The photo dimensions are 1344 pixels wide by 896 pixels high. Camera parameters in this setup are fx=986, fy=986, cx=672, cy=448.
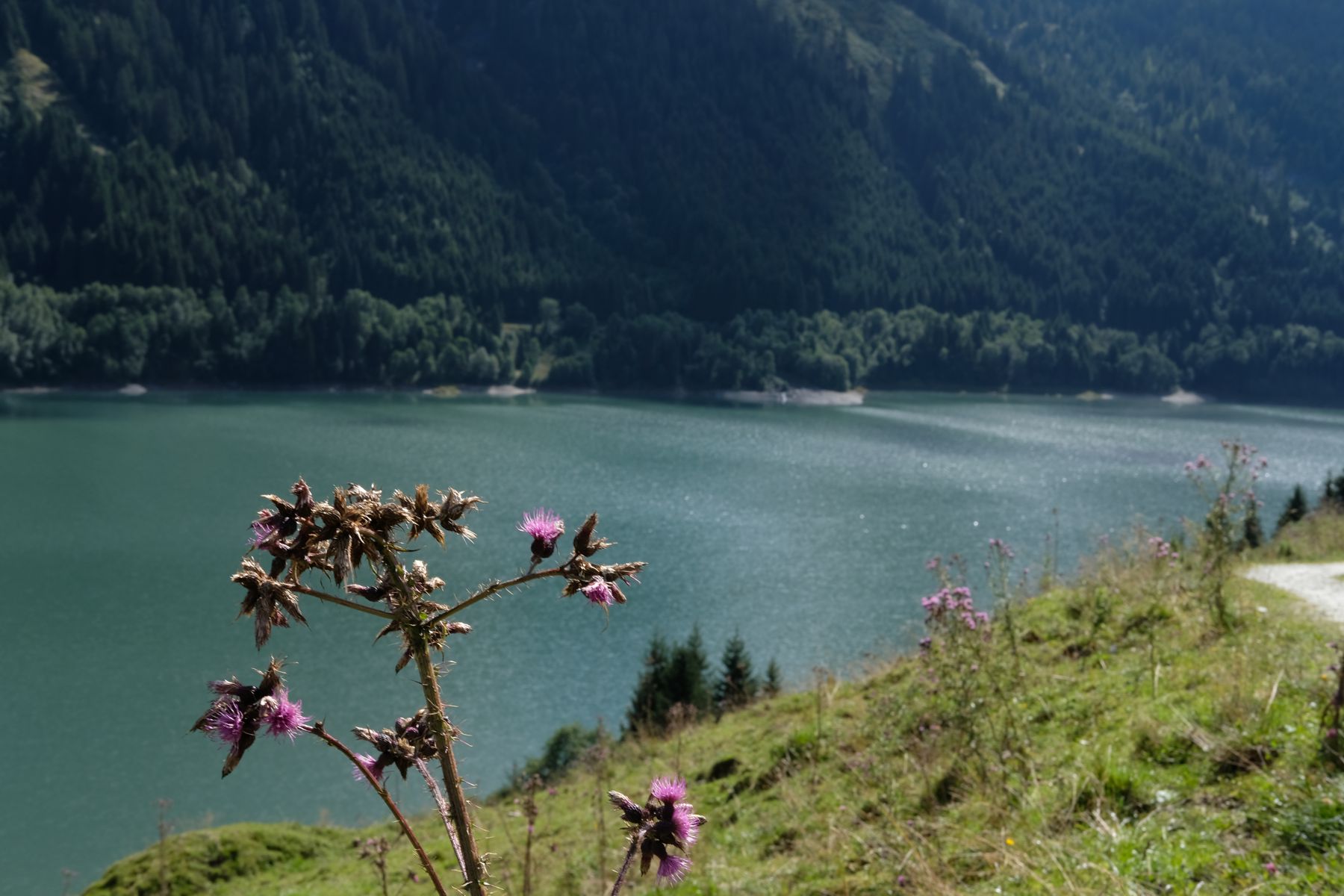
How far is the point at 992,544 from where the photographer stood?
8.03 meters

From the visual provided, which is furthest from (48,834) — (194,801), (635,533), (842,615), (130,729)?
(635,533)

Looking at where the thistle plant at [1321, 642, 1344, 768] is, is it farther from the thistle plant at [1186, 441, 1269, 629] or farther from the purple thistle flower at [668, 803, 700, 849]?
the purple thistle flower at [668, 803, 700, 849]

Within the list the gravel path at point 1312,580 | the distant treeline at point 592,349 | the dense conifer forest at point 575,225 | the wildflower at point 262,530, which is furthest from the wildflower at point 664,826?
the dense conifer forest at point 575,225

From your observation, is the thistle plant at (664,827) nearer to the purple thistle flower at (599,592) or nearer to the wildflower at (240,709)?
the purple thistle flower at (599,592)

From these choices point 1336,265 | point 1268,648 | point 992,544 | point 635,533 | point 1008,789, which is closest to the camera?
point 1008,789

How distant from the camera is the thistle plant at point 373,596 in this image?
1260 mm

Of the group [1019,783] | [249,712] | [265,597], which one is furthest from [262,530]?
[1019,783]

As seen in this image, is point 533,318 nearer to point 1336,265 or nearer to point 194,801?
point 194,801

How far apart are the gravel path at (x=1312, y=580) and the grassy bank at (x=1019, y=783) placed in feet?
1.05

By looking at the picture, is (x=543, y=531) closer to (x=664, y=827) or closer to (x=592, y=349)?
(x=664, y=827)

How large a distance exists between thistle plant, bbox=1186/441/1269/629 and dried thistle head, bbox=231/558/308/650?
769 centimetres

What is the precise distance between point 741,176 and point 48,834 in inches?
6911

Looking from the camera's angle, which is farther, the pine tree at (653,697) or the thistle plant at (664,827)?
the pine tree at (653,697)

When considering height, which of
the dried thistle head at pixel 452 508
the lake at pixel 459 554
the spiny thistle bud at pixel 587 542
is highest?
the dried thistle head at pixel 452 508
